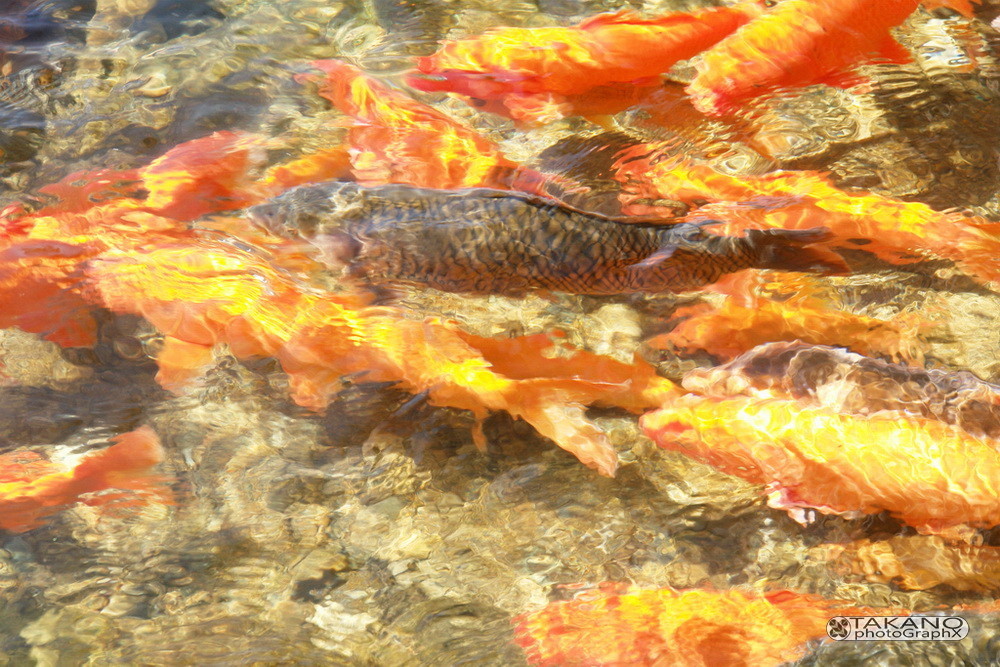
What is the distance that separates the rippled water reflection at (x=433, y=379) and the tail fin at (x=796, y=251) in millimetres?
47

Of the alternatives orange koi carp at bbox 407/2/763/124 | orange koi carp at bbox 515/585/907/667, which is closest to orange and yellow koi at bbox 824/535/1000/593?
orange koi carp at bbox 515/585/907/667

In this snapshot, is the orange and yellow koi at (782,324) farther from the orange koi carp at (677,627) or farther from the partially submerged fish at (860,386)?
the orange koi carp at (677,627)

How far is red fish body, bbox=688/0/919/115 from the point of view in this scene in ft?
13.5

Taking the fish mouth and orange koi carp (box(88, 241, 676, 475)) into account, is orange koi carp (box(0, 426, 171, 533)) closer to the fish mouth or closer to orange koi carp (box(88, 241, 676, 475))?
orange koi carp (box(88, 241, 676, 475))

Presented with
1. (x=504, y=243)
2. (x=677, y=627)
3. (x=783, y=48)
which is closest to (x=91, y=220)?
(x=504, y=243)

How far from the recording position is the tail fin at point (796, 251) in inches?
131

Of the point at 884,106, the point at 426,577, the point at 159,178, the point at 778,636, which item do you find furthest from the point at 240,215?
the point at 884,106

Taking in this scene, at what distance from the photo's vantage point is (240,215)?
362 centimetres

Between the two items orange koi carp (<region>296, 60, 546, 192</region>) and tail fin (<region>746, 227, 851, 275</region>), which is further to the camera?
orange koi carp (<region>296, 60, 546, 192</region>)

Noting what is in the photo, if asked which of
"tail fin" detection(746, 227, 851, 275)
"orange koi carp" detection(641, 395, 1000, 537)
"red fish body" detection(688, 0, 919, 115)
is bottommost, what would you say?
"orange koi carp" detection(641, 395, 1000, 537)

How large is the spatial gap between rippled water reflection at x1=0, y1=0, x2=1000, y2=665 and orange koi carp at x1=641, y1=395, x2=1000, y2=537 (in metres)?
0.01

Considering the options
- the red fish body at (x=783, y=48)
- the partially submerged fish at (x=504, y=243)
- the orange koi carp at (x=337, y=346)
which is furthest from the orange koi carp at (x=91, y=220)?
the red fish body at (x=783, y=48)

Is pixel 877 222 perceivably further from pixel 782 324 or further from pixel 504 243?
pixel 504 243

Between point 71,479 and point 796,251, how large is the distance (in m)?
2.94
